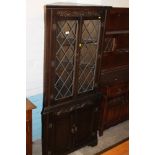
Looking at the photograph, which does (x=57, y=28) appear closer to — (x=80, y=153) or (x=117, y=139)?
(x=80, y=153)

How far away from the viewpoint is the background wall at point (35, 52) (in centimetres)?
300

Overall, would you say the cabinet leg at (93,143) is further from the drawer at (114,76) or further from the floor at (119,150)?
the floor at (119,150)

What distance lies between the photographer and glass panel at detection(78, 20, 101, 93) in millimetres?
2945

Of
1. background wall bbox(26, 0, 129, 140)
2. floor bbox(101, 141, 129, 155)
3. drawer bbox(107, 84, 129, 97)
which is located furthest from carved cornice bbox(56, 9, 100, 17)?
floor bbox(101, 141, 129, 155)

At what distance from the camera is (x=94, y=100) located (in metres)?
3.23

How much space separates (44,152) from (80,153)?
55cm

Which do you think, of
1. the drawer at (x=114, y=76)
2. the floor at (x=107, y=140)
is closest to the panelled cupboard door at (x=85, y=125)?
the floor at (x=107, y=140)

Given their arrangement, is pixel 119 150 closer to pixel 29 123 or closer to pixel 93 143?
pixel 29 123

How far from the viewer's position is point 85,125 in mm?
3211

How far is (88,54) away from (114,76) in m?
0.85

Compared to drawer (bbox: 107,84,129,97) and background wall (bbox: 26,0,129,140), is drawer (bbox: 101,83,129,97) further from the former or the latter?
background wall (bbox: 26,0,129,140)

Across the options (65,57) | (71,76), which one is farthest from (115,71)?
(65,57)

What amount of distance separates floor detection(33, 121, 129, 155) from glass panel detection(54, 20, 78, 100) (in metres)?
0.83
